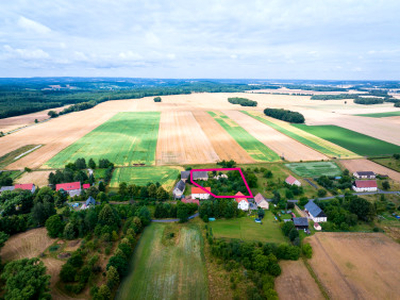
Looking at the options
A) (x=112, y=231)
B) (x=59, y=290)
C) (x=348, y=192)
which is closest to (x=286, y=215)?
(x=348, y=192)

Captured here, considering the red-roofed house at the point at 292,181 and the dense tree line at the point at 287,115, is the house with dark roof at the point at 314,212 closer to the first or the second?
the red-roofed house at the point at 292,181

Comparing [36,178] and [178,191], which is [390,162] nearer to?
[178,191]

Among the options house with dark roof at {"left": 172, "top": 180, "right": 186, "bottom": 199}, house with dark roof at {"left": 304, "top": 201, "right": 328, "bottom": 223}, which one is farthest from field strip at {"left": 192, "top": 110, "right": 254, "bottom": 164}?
house with dark roof at {"left": 304, "top": 201, "right": 328, "bottom": 223}

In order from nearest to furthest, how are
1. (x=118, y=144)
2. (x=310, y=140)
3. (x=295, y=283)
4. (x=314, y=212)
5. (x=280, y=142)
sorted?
(x=295, y=283) < (x=314, y=212) < (x=118, y=144) < (x=280, y=142) < (x=310, y=140)

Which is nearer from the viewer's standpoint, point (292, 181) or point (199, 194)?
→ point (199, 194)

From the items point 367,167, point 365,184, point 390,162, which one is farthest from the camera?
point 390,162

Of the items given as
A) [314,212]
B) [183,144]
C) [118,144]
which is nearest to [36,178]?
[118,144]
